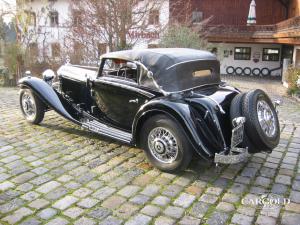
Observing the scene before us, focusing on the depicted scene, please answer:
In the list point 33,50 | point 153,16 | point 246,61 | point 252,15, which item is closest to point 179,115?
point 153,16

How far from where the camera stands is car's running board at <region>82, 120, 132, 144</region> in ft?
17.0

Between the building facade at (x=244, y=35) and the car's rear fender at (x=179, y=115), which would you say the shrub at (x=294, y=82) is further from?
the building facade at (x=244, y=35)

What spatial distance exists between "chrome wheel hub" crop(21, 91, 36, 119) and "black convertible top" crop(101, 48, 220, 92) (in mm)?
2419

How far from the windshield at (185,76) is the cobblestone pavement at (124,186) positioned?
3.92ft

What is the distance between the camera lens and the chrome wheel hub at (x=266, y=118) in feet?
15.3

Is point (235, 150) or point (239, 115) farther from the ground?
point (239, 115)

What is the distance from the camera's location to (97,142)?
19.0 feet

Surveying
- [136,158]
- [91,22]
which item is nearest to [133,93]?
[136,158]

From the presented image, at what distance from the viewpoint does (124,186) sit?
13.9 feet

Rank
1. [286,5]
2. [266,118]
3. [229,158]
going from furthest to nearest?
[286,5] < [266,118] < [229,158]

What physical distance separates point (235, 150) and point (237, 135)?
0.65ft

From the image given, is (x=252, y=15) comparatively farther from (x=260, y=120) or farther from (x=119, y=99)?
(x=260, y=120)

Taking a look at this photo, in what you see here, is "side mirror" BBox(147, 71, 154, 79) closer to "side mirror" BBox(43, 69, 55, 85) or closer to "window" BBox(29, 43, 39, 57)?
"side mirror" BBox(43, 69, 55, 85)

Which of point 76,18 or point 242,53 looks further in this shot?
point 242,53
